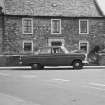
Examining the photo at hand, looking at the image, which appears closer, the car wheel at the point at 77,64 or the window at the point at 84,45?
the car wheel at the point at 77,64

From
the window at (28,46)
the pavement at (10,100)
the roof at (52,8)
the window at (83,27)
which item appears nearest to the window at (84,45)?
the window at (83,27)

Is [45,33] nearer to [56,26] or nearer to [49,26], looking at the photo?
[49,26]

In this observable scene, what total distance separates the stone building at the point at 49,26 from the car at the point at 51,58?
30.1 ft

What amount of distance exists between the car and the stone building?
361 inches

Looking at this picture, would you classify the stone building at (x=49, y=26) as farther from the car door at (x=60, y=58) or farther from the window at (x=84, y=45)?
the car door at (x=60, y=58)

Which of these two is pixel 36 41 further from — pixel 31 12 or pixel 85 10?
pixel 85 10

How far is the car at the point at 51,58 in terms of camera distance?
21.3 m

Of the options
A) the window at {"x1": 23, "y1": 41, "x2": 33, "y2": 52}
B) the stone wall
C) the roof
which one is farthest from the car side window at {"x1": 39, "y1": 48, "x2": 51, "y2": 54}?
the roof

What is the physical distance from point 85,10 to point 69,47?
4791 mm

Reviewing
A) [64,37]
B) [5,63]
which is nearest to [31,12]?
[64,37]

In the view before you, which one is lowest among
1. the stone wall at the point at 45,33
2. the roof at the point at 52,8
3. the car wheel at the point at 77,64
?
the car wheel at the point at 77,64

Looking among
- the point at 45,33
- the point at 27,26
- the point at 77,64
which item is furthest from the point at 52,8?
the point at 77,64

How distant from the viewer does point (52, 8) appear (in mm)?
31984

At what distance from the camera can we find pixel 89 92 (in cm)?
1011
